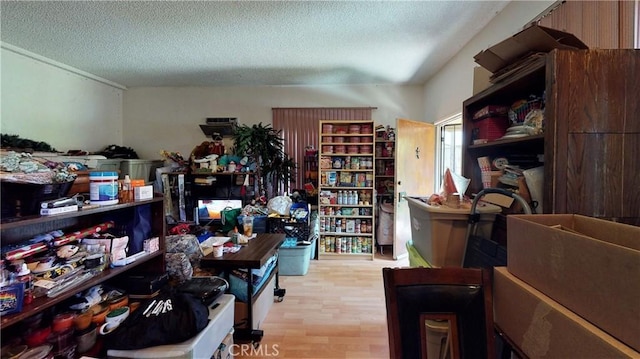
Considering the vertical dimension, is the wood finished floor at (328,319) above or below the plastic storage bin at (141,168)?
below

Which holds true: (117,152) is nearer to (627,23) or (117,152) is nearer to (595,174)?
(595,174)

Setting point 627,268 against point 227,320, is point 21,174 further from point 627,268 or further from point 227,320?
point 627,268

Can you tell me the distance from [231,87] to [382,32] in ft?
9.22

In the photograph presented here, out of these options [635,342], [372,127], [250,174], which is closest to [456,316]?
[635,342]

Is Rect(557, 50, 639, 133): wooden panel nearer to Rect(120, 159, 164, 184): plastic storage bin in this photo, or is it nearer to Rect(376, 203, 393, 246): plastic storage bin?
Rect(376, 203, 393, 246): plastic storage bin

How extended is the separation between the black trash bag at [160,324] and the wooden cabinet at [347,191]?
256cm

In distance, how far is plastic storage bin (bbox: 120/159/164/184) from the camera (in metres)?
3.90

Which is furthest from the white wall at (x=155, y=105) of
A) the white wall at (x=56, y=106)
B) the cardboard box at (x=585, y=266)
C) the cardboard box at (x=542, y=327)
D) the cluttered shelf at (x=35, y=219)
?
the cluttered shelf at (x=35, y=219)

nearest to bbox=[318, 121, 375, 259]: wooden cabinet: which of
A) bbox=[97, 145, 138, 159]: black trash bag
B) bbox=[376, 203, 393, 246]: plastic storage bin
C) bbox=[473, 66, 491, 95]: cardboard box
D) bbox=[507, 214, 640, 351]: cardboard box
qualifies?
bbox=[376, 203, 393, 246]: plastic storage bin

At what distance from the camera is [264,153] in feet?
12.4

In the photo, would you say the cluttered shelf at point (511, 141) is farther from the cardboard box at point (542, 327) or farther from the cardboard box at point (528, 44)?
the cardboard box at point (542, 327)

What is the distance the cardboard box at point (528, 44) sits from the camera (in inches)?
42.4

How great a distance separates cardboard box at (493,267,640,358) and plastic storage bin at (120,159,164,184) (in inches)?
179

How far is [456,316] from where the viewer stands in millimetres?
932
